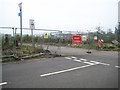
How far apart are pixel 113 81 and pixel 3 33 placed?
28.9 ft

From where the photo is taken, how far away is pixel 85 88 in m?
5.50

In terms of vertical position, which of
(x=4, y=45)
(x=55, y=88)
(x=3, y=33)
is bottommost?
(x=55, y=88)

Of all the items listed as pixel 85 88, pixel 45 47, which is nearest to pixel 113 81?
pixel 85 88

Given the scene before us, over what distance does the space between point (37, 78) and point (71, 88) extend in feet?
5.75

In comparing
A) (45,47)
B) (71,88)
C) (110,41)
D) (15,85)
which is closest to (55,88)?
(71,88)

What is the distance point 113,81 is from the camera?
6.33 metres

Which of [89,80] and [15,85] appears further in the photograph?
[89,80]

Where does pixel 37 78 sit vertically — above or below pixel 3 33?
below

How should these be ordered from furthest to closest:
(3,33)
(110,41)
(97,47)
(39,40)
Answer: (110,41), (97,47), (39,40), (3,33)

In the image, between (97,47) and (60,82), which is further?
(97,47)

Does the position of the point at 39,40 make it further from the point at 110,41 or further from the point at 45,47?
the point at 110,41

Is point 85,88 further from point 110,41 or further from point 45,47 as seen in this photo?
point 110,41

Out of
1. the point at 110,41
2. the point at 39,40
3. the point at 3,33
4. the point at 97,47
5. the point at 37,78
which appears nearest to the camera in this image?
the point at 37,78

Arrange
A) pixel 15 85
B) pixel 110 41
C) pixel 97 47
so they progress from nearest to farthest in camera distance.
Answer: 1. pixel 15 85
2. pixel 97 47
3. pixel 110 41
